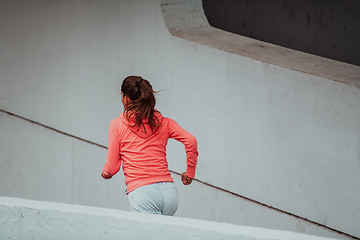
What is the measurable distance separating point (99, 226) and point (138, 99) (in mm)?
764

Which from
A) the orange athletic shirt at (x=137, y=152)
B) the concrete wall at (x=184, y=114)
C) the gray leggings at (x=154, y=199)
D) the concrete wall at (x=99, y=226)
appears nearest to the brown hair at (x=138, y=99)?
the orange athletic shirt at (x=137, y=152)

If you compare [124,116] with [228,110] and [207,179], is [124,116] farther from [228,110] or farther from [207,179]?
[207,179]

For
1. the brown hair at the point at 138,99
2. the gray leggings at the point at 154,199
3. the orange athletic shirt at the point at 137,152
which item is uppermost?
the brown hair at the point at 138,99

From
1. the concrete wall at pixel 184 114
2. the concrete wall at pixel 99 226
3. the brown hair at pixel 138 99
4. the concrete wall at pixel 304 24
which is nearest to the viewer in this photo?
the concrete wall at pixel 99 226

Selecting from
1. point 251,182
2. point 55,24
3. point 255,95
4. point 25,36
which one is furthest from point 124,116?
point 25,36

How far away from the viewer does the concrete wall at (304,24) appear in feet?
20.4

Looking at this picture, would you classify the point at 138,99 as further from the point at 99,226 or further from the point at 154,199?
the point at 99,226

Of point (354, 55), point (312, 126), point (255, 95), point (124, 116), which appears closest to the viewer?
point (124, 116)

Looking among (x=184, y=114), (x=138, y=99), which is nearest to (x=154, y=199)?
(x=138, y=99)

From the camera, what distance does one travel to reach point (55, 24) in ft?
16.6

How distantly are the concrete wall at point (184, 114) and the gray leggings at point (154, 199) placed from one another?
1.57 m

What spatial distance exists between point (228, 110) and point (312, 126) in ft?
2.78

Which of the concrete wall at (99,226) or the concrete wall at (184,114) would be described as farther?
the concrete wall at (184,114)

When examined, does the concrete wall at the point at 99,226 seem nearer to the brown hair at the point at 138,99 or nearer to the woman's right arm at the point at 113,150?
the woman's right arm at the point at 113,150
